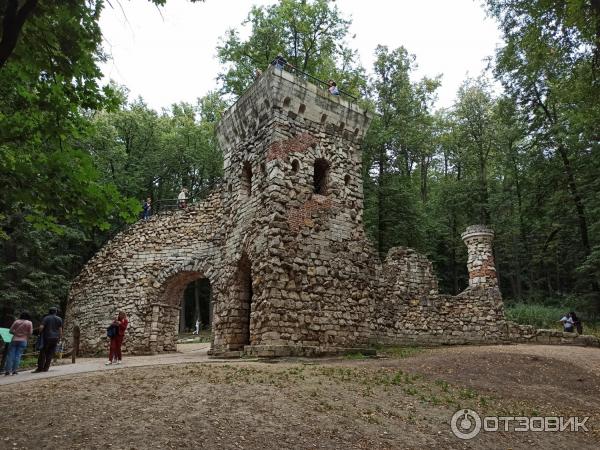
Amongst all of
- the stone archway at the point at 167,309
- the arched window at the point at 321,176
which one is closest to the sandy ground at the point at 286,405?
the arched window at the point at 321,176

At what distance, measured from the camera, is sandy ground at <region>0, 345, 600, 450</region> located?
4.97 metres

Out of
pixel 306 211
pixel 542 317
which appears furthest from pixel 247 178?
pixel 542 317

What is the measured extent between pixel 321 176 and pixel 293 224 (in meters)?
2.34

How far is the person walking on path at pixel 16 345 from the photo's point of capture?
9.27 metres

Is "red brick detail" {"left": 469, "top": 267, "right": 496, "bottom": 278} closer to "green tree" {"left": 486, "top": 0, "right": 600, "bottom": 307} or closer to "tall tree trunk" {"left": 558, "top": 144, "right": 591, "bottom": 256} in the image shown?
"green tree" {"left": 486, "top": 0, "right": 600, "bottom": 307}

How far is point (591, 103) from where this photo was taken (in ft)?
29.3

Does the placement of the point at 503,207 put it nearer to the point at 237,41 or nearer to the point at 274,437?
the point at 237,41

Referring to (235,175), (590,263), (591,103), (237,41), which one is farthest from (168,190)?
(591,103)

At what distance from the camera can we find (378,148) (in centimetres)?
2369

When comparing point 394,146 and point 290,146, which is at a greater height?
point 394,146

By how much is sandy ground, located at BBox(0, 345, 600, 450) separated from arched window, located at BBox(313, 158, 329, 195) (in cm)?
529
